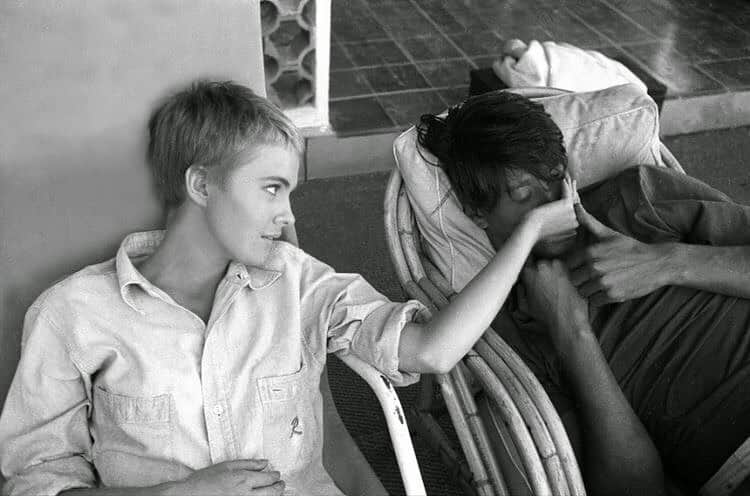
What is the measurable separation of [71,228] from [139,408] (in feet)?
1.22

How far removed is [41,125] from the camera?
144cm

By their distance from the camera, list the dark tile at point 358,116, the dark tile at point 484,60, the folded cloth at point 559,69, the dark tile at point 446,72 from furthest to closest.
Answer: the dark tile at point 484,60 → the dark tile at point 446,72 → the dark tile at point 358,116 → the folded cloth at point 559,69

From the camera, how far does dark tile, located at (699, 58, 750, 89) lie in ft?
12.4

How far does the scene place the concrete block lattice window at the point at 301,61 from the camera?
3.04 m

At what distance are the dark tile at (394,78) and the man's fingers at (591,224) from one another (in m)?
2.10

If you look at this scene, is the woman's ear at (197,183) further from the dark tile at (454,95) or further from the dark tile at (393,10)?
the dark tile at (393,10)

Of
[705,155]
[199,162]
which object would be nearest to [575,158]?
[199,162]

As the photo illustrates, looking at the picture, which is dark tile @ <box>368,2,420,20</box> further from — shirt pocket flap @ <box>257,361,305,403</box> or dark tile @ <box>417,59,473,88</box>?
shirt pocket flap @ <box>257,361,305,403</box>

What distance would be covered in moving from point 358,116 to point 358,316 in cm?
208

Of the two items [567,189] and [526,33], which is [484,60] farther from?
[567,189]

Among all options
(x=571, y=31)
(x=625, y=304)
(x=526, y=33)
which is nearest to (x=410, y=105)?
(x=526, y=33)

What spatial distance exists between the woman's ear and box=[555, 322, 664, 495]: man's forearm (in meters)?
0.72

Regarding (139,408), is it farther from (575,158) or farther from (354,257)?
(354,257)

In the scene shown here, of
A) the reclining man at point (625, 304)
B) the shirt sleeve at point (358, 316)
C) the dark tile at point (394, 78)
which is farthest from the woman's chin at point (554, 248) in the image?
the dark tile at point (394, 78)
